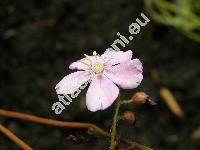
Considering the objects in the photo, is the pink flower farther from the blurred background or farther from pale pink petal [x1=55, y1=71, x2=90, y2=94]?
the blurred background

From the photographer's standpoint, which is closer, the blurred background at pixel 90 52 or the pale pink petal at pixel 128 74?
the pale pink petal at pixel 128 74

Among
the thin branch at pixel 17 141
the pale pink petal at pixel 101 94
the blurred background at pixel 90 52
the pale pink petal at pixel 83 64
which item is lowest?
the pale pink petal at pixel 101 94

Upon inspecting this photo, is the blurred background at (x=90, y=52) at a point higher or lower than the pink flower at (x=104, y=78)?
higher

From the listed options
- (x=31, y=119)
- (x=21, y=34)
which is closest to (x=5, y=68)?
(x=21, y=34)

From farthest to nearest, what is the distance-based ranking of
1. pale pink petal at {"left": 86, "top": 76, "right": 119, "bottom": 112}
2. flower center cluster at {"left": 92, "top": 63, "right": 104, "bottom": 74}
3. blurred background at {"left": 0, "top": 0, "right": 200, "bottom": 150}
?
1. blurred background at {"left": 0, "top": 0, "right": 200, "bottom": 150}
2. flower center cluster at {"left": 92, "top": 63, "right": 104, "bottom": 74}
3. pale pink petal at {"left": 86, "top": 76, "right": 119, "bottom": 112}

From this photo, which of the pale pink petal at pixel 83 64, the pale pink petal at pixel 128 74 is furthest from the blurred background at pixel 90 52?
the pale pink petal at pixel 128 74

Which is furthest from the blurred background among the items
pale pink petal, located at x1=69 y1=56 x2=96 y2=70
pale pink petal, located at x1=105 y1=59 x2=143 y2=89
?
pale pink petal, located at x1=105 y1=59 x2=143 y2=89

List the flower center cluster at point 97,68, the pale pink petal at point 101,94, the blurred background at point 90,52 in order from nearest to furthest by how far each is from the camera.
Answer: the pale pink petal at point 101,94
the flower center cluster at point 97,68
the blurred background at point 90,52

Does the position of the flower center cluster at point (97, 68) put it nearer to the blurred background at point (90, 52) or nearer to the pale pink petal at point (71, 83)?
the pale pink petal at point (71, 83)

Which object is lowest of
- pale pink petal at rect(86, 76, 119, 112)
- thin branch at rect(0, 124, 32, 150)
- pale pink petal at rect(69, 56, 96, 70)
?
pale pink petal at rect(86, 76, 119, 112)
